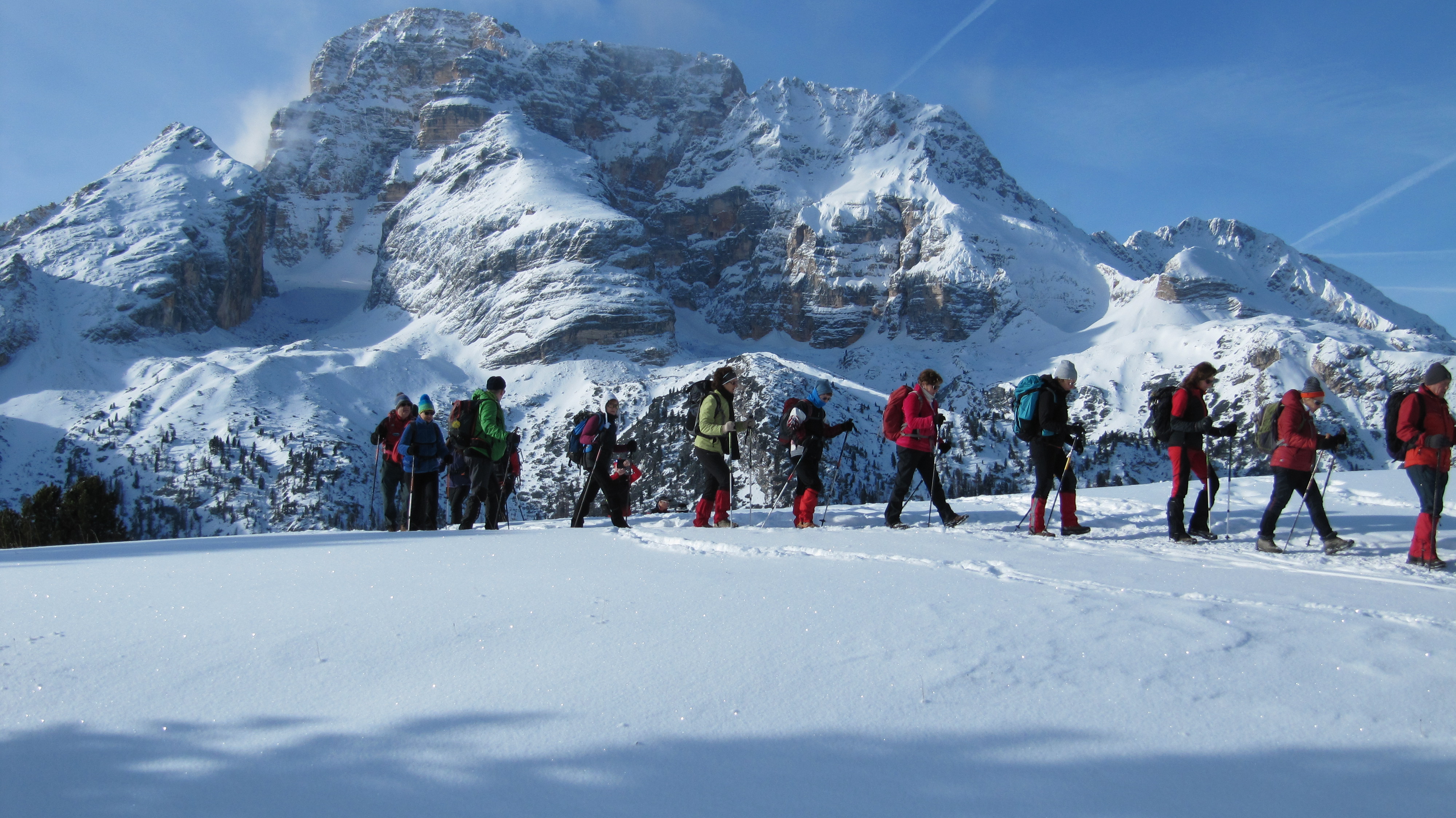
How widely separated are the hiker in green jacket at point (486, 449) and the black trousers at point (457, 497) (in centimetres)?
176

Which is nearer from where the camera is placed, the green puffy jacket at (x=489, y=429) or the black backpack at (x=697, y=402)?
the black backpack at (x=697, y=402)

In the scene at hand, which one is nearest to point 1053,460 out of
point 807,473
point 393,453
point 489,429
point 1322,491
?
point 807,473

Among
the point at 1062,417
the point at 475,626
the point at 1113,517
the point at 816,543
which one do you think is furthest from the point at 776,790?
the point at 1113,517

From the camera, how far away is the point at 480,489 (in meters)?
11.8

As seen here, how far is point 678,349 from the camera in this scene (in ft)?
646

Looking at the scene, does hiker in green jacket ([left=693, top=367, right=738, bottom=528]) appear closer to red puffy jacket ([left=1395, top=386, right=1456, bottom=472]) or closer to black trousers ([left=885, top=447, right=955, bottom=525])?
black trousers ([left=885, top=447, right=955, bottom=525])

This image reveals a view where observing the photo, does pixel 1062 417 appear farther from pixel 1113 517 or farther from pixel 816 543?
pixel 816 543

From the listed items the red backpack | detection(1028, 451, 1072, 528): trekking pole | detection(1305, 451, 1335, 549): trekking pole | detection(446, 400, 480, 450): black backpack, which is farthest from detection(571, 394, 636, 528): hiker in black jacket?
detection(1305, 451, 1335, 549): trekking pole

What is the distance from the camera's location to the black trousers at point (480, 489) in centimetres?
1164

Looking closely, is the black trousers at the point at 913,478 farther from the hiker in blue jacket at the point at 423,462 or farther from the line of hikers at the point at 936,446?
the hiker in blue jacket at the point at 423,462

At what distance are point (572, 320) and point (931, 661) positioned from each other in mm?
192771

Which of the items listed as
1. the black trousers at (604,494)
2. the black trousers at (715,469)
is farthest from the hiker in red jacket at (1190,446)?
the black trousers at (604,494)

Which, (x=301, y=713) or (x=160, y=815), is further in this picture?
(x=301, y=713)

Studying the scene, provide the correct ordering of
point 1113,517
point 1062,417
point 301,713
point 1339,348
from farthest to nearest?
point 1339,348, point 1113,517, point 1062,417, point 301,713
